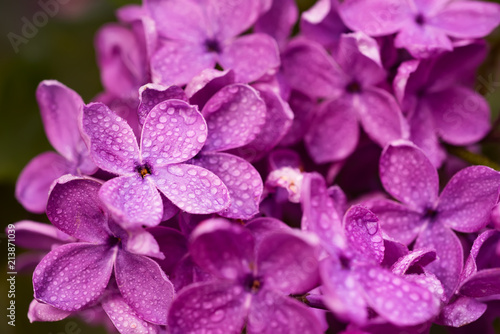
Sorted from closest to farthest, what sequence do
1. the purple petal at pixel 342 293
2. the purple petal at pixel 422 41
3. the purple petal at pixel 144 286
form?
the purple petal at pixel 342 293
the purple petal at pixel 144 286
the purple petal at pixel 422 41

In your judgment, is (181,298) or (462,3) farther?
(462,3)

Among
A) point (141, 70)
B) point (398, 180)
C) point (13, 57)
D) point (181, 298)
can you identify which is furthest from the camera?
point (13, 57)

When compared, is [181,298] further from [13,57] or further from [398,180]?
[13,57]

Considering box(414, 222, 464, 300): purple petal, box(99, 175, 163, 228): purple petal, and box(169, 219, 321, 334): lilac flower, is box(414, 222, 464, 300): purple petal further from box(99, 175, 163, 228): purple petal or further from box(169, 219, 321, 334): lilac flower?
box(99, 175, 163, 228): purple petal

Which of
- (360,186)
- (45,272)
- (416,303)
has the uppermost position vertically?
(45,272)

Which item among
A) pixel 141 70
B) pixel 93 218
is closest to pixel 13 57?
pixel 141 70

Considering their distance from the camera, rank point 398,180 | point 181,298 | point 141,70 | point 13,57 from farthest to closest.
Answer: point 13,57, point 141,70, point 398,180, point 181,298

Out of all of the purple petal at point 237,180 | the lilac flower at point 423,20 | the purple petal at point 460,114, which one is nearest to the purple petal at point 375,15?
the lilac flower at point 423,20

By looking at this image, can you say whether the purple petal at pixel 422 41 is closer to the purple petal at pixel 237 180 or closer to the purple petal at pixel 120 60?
the purple petal at pixel 237 180
